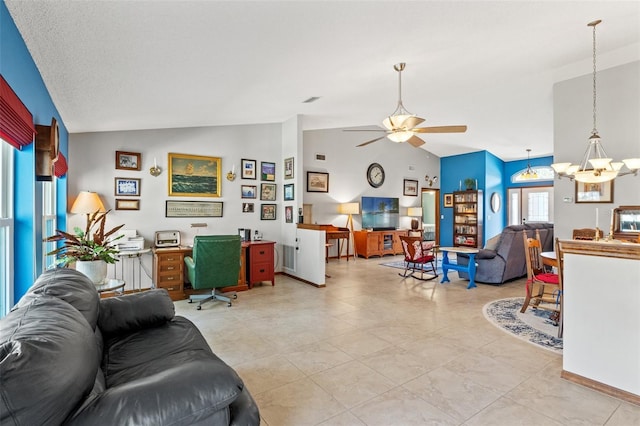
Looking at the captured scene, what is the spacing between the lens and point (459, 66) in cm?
393

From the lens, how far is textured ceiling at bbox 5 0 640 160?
2158 mm

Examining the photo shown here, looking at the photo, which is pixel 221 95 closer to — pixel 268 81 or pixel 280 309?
pixel 268 81

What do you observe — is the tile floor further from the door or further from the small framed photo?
the door

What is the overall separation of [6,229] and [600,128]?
6.23 m

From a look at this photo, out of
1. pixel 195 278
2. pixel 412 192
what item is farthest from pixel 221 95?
pixel 412 192

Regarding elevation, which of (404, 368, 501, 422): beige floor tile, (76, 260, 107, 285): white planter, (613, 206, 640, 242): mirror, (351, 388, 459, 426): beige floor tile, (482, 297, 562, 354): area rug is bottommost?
(351, 388, 459, 426): beige floor tile

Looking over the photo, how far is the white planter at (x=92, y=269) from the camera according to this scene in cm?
271

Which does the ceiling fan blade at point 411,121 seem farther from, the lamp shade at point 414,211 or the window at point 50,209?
the lamp shade at point 414,211

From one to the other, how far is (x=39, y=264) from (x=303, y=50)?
284 cm

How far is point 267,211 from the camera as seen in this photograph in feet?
20.1

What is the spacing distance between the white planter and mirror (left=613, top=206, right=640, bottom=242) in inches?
222

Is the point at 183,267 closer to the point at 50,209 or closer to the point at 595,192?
the point at 50,209

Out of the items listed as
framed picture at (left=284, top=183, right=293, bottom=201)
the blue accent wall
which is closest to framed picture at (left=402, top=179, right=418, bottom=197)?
framed picture at (left=284, top=183, right=293, bottom=201)

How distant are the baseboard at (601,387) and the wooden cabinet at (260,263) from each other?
4.02m
